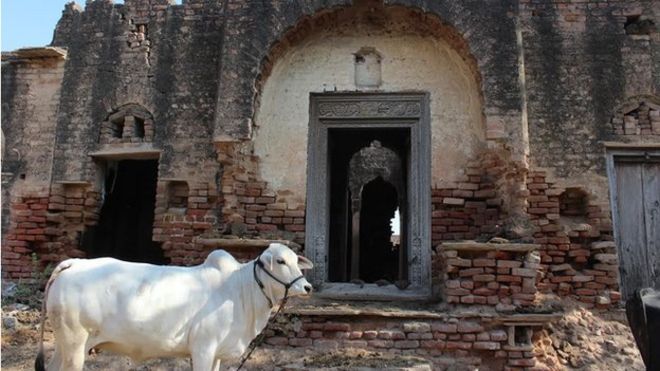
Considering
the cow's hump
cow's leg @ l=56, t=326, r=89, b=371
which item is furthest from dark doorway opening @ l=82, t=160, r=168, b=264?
cow's leg @ l=56, t=326, r=89, b=371

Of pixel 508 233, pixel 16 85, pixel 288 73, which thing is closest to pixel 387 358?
pixel 508 233

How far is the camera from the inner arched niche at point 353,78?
768cm

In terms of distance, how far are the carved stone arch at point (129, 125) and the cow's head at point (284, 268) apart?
4751mm

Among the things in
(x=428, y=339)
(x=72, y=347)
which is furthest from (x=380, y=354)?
(x=72, y=347)

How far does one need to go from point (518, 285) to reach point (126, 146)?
18.7ft

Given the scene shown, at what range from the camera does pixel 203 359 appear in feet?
12.9

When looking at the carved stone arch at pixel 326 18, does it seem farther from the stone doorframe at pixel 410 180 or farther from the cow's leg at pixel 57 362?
the cow's leg at pixel 57 362

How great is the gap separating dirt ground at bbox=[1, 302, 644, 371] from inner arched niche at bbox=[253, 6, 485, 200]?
7.45 ft

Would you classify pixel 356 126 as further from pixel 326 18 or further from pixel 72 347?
pixel 72 347

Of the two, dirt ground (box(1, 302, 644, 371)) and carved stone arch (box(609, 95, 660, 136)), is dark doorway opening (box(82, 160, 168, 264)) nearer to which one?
dirt ground (box(1, 302, 644, 371))

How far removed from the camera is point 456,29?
740 centimetres

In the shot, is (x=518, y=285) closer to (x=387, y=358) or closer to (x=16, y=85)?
(x=387, y=358)

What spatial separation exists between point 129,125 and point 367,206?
9447 mm

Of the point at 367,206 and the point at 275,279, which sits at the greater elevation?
the point at 367,206
